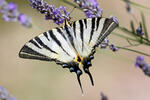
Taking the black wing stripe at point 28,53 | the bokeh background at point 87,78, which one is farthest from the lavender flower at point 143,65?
→ the bokeh background at point 87,78

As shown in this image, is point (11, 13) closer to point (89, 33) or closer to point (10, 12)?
point (10, 12)

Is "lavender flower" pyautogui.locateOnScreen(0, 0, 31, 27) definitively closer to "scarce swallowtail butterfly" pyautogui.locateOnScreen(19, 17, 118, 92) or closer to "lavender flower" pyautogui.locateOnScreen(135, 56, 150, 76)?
"scarce swallowtail butterfly" pyautogui.locateOnScreen(19, 17, 118, 92)

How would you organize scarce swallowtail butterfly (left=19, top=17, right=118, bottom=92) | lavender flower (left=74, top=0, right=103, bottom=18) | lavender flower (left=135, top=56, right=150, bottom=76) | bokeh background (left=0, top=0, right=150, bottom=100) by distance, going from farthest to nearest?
1. bokeh background (left=0, top=0, right=150, bottom=100)
2. scarce swallowtail butterfly (left=19, top=17, right=118, bottom=92)
3. lavender flower (left=74, top=0, right=103, bottom=18)
4. lavender flower (left=135, top=56, right=150, bottom=76)

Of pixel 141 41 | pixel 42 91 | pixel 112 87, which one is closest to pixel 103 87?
pixel 112 87

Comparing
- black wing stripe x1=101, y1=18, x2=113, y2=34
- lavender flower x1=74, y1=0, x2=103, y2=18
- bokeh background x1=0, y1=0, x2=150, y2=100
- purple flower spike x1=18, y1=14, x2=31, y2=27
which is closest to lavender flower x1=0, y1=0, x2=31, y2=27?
purple flower spike x1=18, y1=14, x2=31, y2=27

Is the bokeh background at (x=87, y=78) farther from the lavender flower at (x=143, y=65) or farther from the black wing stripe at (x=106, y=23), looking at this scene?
the lavender flower at (x=143, y=65)

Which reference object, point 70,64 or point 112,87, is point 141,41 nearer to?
point 70,64
